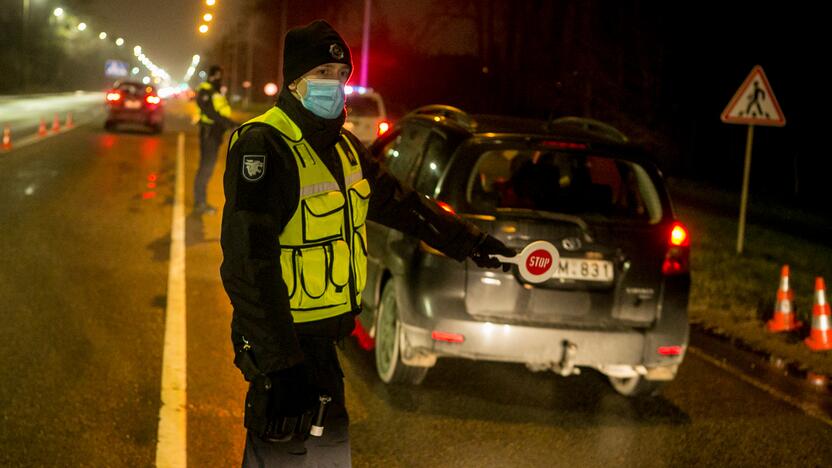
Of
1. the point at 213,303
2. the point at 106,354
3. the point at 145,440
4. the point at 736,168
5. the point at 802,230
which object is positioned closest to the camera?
the point at 145,440

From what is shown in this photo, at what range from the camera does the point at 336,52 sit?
316 centimetres

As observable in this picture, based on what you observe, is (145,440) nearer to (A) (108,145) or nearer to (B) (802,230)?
(B) (802,230)

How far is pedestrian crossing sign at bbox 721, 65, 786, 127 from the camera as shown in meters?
12.3

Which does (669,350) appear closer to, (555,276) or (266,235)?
(555,276)

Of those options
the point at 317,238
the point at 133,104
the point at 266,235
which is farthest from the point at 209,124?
the point at 133,104

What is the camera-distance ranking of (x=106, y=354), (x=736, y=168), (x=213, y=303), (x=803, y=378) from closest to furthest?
1. (x=106, y=354)
2. (x=803, y=378)
3. (x=213, y=303)
4. (x=736, y=168)

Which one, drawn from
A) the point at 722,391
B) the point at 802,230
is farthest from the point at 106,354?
the point at 802,230

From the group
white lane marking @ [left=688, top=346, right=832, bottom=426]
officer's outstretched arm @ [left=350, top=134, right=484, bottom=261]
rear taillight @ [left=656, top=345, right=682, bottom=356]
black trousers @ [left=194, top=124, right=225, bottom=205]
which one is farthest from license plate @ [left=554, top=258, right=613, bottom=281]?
black trousers @ [left=194, top=124, right=225, bottom=205]

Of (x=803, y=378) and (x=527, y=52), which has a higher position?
(x=527, y=52)

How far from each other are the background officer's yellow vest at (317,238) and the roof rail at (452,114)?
10.7ft

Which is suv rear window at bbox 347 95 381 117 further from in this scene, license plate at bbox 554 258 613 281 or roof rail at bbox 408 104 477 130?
license plate at bbox 554 258 613 281

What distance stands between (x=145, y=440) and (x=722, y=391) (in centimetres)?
381

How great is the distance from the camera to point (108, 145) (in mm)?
28094

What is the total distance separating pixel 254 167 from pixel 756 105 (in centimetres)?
1046
